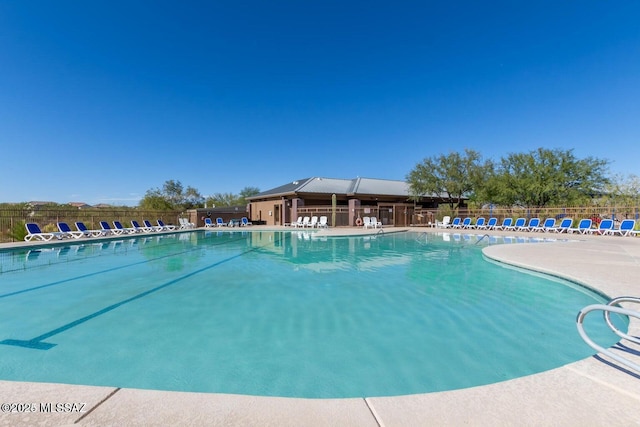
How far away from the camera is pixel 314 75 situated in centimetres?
2136

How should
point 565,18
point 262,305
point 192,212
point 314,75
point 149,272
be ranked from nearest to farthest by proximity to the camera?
1. point 262,305
2. point 149,272
3. point 565,18
4. point 314,75
5. point 192,212

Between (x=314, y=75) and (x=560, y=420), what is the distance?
2253 cm

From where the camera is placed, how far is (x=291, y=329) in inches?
163

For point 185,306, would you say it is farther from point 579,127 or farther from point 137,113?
point 579,127

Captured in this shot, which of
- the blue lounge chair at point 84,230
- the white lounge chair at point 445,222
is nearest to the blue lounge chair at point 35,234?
the blue lounge chair at point 84,230

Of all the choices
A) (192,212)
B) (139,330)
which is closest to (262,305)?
(139,330)

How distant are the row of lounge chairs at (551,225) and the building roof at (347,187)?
747cm

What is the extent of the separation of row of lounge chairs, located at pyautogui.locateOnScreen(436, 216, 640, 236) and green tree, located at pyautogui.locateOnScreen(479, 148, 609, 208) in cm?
566

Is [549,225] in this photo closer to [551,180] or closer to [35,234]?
[551,180]

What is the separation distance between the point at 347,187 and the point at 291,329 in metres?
27.9

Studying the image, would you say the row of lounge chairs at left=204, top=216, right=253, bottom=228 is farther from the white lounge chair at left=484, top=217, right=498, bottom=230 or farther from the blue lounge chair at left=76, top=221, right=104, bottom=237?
the white lounge chair at left=484, top=217, right=498, bottom=230

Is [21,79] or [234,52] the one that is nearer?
[21,79]

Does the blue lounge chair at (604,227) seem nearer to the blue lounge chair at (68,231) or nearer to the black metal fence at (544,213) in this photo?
the black metal fence at (544,213)

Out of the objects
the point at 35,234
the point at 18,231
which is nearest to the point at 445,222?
the point at 35,234
